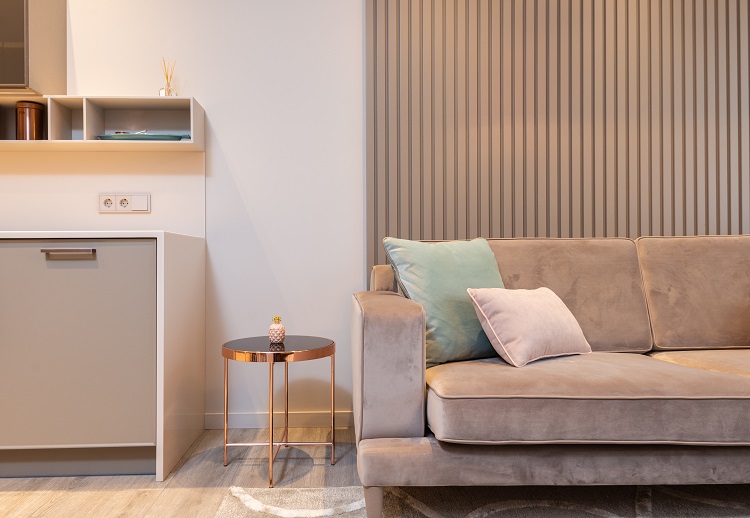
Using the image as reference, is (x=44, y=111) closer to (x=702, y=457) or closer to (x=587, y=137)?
(x=587, y=137)

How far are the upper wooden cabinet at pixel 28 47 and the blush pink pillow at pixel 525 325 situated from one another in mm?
2019

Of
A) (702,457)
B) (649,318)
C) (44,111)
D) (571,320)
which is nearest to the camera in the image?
(702,457)

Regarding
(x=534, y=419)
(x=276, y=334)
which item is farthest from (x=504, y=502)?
(x=276, y=334)

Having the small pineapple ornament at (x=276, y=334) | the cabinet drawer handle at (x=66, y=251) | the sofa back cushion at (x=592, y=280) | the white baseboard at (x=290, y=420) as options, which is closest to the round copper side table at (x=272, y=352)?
the small pineapple ornament at (x=276, y=334)

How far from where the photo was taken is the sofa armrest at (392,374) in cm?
158

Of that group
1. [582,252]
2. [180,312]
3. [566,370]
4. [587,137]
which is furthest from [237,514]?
[587,137]

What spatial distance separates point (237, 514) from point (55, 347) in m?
0.90

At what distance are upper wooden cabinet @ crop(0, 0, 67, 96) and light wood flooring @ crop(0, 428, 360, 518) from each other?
1573 millimetres

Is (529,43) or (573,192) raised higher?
(529,43)

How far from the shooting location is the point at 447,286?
1.93m

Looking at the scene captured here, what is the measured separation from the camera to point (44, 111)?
2523mm

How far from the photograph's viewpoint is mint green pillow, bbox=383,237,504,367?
186 centimetres

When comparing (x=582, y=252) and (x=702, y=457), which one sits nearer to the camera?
(x=702, y=457)

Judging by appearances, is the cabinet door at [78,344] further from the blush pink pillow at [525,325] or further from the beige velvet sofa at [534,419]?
the blush pink pillow at [525,325]
